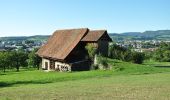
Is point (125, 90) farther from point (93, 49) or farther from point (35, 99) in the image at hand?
point (93, 49)

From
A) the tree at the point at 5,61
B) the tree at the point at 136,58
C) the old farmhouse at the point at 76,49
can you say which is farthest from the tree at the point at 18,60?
the tree at the point at 136,58

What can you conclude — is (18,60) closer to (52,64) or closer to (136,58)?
(52,64)

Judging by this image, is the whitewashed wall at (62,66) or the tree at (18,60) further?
the tree at (18,60)

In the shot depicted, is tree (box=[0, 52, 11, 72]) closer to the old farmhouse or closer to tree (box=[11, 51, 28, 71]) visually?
tree (box=[11, 51, 28, 71])

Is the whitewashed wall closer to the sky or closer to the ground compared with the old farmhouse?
closer to the ground

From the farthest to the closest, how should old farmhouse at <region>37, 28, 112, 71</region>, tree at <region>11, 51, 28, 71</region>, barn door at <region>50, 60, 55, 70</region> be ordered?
tree at <region>11, 51, 28, 71</region> < barn door at <region>50, 60, 55, 70</region> < old farmhouse at <region>37, 28, 112, 71</region>

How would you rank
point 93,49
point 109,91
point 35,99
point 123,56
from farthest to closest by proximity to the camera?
point 123,56 < point 93,49 < point 109,91 < point 35,99

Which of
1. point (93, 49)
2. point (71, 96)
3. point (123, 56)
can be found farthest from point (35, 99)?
point (123, 56)

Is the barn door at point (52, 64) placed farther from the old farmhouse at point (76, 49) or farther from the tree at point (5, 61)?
the tree at point (5, 61)

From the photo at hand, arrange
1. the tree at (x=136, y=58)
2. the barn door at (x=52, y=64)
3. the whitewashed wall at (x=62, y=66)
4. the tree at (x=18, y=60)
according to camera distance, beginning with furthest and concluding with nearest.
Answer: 1. the tree at (x=18, y=60)
2. the tree at (x=136, y=58)
3. the barn door at (x=52, y=64)
4. the whitewashed wall at (x=62, y=66)

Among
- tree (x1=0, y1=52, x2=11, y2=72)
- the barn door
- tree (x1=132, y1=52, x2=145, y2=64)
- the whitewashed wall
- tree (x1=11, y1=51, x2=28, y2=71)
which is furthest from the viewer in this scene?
tree (x1=11, y1=51, x2=28, y2=71)

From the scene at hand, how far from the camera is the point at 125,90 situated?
2512 cm

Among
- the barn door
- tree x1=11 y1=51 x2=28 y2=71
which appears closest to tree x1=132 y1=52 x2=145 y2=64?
the barn door

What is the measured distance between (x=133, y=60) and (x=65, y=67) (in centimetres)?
1930
